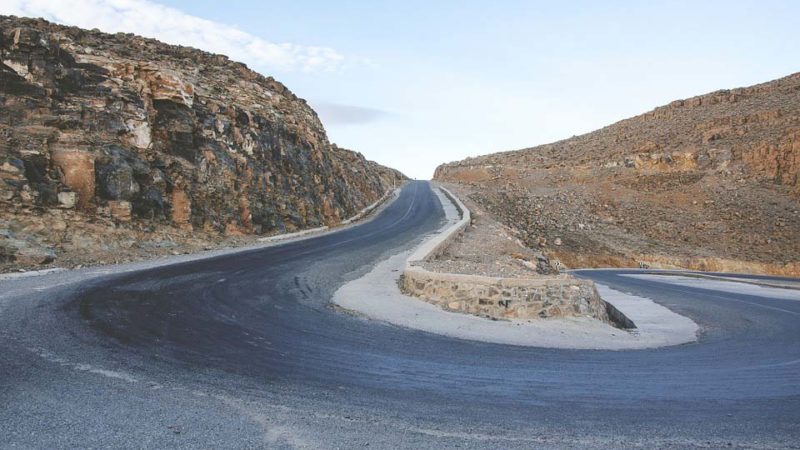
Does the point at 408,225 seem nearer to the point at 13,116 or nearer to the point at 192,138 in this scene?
the point at 192,138

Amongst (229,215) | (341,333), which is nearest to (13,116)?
(229,215)

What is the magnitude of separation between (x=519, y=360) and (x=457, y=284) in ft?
14.2

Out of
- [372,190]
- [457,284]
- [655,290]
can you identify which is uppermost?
[372,190]

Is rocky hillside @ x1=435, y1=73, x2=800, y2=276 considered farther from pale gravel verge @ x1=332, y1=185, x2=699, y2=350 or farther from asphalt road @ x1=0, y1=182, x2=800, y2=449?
asphalt road @ x1=0, y1=182, x2=800, y2=449

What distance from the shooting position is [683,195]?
45.4 meters

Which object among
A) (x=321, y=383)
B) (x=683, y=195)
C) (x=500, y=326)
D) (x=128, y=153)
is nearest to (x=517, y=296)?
(x=500, y=326)

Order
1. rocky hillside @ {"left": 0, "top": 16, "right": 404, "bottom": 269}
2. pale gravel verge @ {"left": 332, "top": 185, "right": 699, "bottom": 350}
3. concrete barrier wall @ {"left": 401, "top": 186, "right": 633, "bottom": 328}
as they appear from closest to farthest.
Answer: pale gravel verge @ {"left": 332, "top": 185, "right": 699, "bottom": 350}, concrete barrier wall @ {"left": 401, "top": 186, "right": 633, "bottom": 328}, rocky hillside @ {"left": 0, "top": 16, "right": 404, "bottom": 269}

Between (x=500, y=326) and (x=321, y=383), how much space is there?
5.44 meters

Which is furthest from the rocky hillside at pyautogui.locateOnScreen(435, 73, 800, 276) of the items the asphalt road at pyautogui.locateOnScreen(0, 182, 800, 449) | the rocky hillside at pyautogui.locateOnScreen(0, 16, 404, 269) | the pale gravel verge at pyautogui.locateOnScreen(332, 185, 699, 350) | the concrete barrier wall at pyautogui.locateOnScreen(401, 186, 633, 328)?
the asphalt road at pyautogui.locateOnScreen(0, 182, 800, 449)

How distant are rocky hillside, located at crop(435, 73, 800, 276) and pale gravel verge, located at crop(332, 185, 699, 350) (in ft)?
71.8

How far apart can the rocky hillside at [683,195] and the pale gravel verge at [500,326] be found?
2188 centimetres

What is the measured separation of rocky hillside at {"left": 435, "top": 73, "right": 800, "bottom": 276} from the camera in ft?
119

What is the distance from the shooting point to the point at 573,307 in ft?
36.6

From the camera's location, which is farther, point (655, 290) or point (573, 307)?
point (655, 290)
